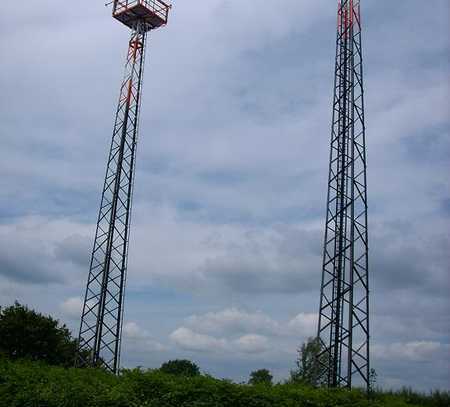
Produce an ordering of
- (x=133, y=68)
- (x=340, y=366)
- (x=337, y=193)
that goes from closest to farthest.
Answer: (x=340, y=366), (x=337, y=193), (x=133, y=68)

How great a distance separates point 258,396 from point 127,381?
390cm

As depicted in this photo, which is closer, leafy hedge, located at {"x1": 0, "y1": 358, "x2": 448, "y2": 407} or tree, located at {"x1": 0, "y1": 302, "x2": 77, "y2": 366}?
leafy hedge, located at {"x1": 0, "y1": 358, "x2": 448, "y2": 407}

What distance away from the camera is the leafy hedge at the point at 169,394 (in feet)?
45.8

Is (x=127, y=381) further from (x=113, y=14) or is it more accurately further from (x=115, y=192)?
(x=113, y=14)

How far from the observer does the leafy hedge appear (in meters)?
14.0

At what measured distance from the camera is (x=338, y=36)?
1086 inches

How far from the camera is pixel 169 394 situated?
1423 cm

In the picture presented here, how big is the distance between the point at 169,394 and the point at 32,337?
2259 centimetres

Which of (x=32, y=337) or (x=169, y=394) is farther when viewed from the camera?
(x=32, y=337)

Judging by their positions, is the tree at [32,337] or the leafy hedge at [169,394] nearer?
the leafy hedge at [169,394]

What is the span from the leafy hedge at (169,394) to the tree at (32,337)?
17.4 m

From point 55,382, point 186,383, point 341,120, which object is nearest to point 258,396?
point 186,383

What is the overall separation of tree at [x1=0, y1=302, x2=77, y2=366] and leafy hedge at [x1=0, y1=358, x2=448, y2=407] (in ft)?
57.2

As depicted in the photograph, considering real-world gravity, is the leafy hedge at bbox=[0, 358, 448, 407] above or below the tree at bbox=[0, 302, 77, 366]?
below
